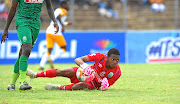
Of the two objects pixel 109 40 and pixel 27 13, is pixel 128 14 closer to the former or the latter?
pixel 109 40

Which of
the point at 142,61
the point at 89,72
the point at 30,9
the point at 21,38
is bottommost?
the point at 142,61

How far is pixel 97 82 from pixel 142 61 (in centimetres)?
1061

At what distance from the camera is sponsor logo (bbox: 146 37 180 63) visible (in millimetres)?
17953

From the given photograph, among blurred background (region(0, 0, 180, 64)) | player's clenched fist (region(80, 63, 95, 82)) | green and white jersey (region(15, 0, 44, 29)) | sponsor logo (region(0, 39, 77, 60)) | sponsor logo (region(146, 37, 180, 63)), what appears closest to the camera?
player's clenched fist (region(80, 63, 95, 82))

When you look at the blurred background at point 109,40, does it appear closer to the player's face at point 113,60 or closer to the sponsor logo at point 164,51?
the sponsor logo at point 164,51

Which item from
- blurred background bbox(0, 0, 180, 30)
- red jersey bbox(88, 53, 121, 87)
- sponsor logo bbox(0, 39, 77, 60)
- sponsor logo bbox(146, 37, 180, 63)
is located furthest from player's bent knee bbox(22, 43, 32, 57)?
blurred background bbox(0, 0, 180, 30)

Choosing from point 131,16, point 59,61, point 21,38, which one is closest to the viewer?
→ point 21,38

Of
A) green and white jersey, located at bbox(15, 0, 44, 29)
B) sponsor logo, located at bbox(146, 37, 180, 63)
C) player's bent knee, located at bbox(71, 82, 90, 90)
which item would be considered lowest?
sponsor logo, located at bbox(146, 37, 180, 63)

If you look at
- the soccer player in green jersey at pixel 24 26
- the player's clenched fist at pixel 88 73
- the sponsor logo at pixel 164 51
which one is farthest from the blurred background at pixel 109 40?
the player's clenched fist at pixel 88 73

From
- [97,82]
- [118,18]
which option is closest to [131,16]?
[118,18]

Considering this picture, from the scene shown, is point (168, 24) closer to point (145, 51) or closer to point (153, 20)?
point (153, 20)

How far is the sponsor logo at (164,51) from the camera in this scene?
58.9 feet

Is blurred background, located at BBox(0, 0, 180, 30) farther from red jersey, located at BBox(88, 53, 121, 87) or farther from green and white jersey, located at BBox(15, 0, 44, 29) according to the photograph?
red jersey, located at BBox(88, 53, 121, 87)

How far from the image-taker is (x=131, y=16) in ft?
74.4
